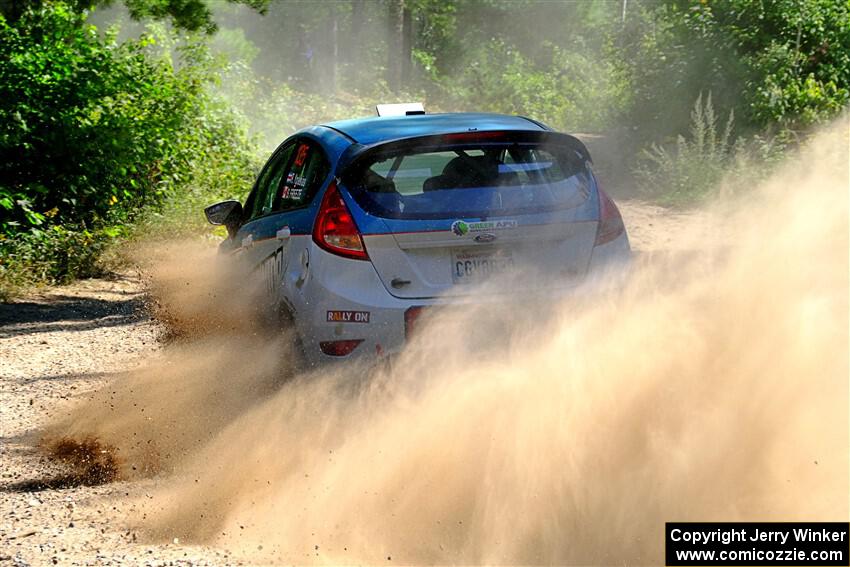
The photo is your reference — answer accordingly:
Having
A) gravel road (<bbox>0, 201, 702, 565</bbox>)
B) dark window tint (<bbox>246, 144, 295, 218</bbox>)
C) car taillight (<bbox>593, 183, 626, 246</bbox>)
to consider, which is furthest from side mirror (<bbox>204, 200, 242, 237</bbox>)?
car taillight (<bbox>593, 183, 626, 246</bbox>)

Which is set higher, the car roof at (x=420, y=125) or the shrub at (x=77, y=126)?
the car roof at (x=420, y=125)

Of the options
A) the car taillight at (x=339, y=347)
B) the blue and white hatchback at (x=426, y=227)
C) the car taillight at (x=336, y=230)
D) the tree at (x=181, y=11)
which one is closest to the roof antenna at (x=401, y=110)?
the blue and white hatchback at (x=426, y=227)

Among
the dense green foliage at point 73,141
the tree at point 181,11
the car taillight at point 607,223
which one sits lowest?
the dense green foliage at point 73,141

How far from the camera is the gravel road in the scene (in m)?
4.55

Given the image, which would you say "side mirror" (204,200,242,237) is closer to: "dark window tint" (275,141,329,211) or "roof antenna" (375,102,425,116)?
"dark window tint" (275,141,329,211)

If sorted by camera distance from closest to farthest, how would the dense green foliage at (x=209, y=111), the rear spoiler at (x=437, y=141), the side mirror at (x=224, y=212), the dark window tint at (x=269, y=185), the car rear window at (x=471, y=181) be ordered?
the car rear window at (x=471, y=181) → the rear spoiler at (x=437, y=141) → the dark window tint at (x=269, y=185) → the side mirror at (x=224, y=212) → the dense green foliage at (x=209, y=111)

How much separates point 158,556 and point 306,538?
614mm

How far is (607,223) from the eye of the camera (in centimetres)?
585

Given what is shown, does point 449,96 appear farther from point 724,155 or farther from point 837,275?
point 837,275

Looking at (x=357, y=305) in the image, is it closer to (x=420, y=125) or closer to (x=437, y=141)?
(x=437, y=141)

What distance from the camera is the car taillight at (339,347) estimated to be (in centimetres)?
548

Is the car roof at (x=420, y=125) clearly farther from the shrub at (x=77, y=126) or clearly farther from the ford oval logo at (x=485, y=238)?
the shrub at (x=77, y=126)

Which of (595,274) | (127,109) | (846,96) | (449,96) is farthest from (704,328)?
(449,96)

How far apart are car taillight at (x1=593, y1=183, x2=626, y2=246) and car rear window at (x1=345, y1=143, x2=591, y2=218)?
0.12 m
